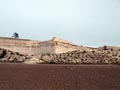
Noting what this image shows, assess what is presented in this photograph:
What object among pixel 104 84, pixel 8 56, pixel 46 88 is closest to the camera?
pixel 46 88

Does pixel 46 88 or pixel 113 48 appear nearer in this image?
pixel 46 88

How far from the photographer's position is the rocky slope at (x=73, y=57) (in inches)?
1564

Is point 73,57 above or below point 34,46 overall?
below

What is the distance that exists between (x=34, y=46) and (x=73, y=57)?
7201 millimetres

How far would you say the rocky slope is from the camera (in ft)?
130

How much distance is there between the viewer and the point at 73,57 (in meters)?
41.6

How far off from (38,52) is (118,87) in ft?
117

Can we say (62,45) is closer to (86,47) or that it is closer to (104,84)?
(86,47)

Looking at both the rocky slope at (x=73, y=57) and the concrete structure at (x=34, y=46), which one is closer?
the rocky slope at (x=73, y=57)

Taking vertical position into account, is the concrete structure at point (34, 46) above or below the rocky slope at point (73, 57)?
above

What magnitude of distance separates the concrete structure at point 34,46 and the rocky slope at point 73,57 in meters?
1.57

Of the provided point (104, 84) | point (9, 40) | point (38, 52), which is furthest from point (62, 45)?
point (104, 84)

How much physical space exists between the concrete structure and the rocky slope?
1568 mm

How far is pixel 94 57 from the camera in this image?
4234 cm
